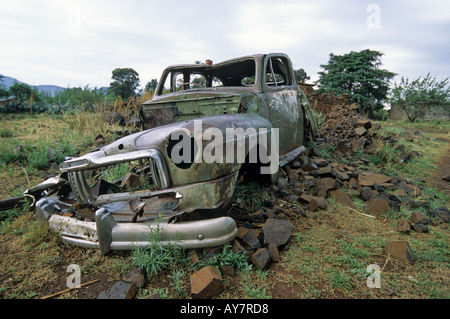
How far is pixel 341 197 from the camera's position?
315cm

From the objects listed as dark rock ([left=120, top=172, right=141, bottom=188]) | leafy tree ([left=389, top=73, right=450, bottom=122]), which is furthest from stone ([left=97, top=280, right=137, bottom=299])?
leafy tree ([left=389, top=73, right=450, bottom=122])

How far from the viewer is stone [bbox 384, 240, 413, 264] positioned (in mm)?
1987

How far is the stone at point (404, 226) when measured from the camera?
248cm

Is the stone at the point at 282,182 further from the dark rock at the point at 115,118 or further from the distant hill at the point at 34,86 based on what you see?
the distant hill at the point at 34,86

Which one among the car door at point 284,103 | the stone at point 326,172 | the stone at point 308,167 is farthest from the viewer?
the stone at point 308,167

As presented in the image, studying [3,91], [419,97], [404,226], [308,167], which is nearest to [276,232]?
[404,226]

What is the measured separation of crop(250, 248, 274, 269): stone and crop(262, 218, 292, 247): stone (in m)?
0.17

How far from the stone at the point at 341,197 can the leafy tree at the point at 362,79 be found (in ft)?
66.9

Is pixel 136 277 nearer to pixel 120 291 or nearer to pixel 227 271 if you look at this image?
pixel 120 291

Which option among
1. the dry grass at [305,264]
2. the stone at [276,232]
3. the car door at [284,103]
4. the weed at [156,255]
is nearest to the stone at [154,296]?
the dry grass at [305,264]

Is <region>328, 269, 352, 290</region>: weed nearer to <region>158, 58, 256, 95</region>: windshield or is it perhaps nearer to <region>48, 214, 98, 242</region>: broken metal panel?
<region>48, 214, 98, 242</region>: broken metal panel
